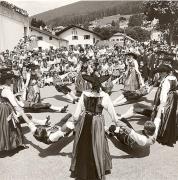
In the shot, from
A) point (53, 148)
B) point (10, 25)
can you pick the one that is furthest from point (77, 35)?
point (53, 148)

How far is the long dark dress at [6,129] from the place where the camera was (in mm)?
6687

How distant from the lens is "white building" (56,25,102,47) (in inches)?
2520

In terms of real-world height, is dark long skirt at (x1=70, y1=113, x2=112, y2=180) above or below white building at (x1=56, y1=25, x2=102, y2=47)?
below

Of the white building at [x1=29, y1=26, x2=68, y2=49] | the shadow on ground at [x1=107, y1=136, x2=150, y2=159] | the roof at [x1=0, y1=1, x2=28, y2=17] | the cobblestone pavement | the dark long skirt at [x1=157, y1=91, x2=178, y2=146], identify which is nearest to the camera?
the cobblestone pavement

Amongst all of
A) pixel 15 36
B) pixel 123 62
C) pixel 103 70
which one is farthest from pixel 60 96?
pixel 15 36

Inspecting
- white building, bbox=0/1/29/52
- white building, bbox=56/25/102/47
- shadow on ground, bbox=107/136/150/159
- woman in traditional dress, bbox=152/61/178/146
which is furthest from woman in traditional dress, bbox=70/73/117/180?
white building, bbox=56/25/102/47

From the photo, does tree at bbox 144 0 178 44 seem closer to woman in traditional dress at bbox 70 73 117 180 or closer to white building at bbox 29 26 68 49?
white building at bbox 29 26 68 49

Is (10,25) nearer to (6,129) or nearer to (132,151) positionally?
(6,129)

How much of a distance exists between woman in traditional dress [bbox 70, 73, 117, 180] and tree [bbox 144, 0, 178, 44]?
32.1 meters

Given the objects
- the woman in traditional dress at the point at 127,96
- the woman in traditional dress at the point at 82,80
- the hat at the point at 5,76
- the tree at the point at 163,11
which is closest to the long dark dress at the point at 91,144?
the hat at the point at 5,76

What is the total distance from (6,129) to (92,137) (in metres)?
1.93

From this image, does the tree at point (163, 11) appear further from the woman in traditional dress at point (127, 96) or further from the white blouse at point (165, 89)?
the white blouse at point (165, 89)

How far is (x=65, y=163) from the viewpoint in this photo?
21.1ft

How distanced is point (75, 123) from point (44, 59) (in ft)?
47.6
